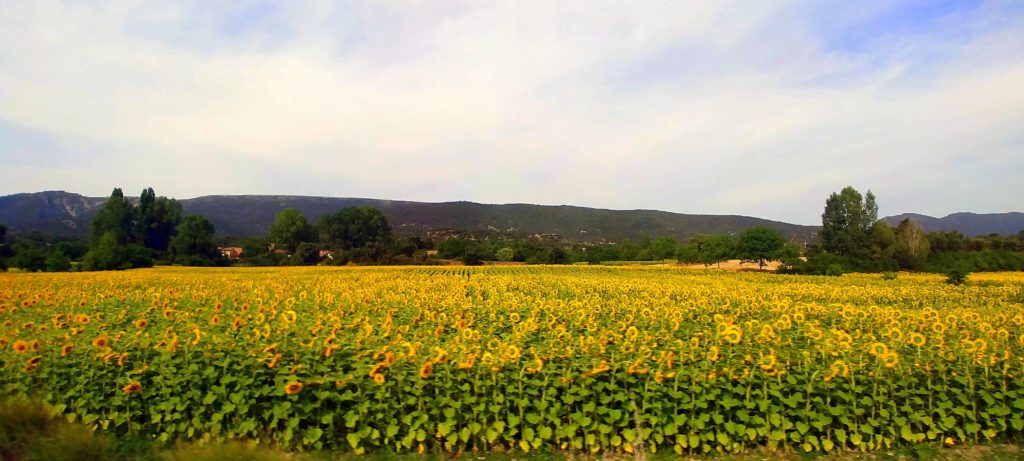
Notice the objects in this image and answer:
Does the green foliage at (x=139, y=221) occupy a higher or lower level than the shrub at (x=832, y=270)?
higher

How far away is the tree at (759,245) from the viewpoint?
7913 cm

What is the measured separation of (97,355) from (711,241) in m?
83.7

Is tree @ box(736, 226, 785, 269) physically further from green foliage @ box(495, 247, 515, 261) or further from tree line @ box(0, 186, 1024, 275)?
green foliage @ box(495, 247, 515, 261)

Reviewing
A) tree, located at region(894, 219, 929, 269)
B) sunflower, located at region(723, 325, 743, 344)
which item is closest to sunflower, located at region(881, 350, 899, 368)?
sunflower, located at region(723, 325, 743, 344)

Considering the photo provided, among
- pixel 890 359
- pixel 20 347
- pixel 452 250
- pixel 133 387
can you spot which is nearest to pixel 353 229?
pixel 452 250

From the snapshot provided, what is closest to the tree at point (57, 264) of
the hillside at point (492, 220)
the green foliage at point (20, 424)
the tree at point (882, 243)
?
the green foliage at point (20, 424)

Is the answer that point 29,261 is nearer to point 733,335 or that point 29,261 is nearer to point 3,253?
point 3,253

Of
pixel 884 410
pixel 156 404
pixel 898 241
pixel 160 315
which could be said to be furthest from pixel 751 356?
pixel 898 241

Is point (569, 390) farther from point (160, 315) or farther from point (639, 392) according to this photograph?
point (160, 315)

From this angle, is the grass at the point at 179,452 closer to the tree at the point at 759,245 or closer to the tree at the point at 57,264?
the tree at the point at 57,264

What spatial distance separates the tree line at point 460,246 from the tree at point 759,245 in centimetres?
14

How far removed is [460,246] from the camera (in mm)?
82625

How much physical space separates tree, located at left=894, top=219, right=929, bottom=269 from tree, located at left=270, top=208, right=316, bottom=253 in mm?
89178

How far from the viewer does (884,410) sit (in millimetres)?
5922
